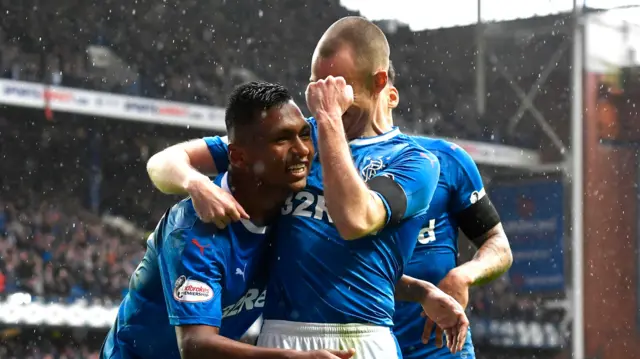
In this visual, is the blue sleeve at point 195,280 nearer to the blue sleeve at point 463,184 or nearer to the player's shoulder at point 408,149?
the player's shoulder at point 408,149

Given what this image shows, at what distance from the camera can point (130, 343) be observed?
292cm

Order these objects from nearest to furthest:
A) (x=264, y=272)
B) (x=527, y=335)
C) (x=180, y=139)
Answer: (x=264, y=272)
(x=180, y=139)
(x=527, y=335)

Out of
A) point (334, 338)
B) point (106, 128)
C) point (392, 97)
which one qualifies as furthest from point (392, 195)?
point (106, 128)

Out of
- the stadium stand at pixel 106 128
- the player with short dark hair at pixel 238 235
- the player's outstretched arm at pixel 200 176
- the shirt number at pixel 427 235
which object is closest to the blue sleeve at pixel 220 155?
the player's outstretched arm at pixel 200 176

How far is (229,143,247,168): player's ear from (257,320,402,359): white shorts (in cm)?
41

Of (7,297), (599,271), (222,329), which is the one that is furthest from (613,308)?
(222,329)

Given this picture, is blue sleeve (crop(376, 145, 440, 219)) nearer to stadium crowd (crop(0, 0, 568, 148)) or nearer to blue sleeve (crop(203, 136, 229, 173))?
blue sleeve (crop(203, 136, 229, 173))

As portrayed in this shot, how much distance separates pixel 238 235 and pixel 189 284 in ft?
0.58

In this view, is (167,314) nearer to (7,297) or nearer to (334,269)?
(334,269)

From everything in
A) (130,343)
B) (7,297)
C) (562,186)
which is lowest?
(562,186)

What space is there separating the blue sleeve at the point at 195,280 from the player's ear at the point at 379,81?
687 mm

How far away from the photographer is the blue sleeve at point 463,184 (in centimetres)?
348

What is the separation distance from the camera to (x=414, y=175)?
8.98ft

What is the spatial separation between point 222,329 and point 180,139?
1418cm
